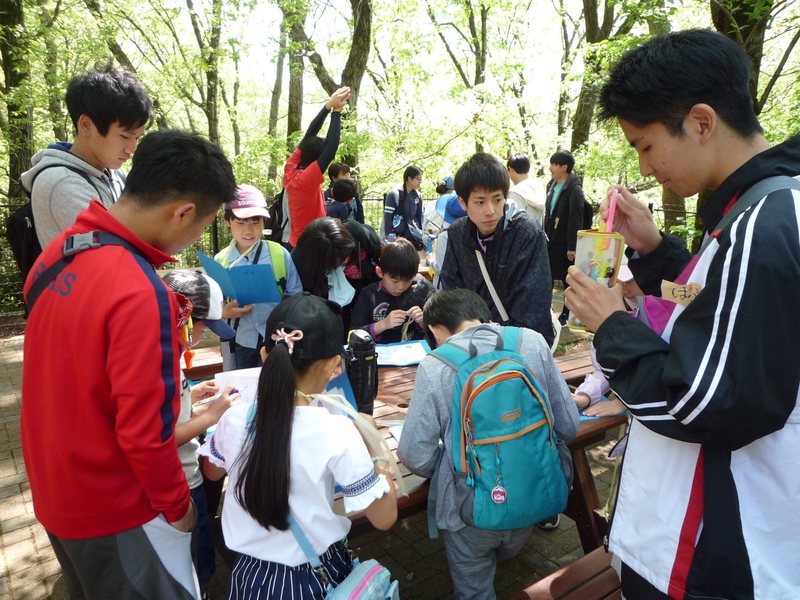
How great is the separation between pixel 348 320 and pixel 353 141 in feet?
13.7

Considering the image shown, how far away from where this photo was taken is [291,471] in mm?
1396

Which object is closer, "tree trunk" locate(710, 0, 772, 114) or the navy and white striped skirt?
the navy and white striped skirt

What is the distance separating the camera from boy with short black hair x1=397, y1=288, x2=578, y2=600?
6.27 ft

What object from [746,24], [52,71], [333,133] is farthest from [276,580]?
[52,71]

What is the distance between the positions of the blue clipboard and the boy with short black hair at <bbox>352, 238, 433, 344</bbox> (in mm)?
799

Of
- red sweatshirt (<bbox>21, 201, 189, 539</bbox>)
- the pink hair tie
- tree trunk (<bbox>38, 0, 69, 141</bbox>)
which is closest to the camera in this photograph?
red sweatshirt (<bbox>21, 201, 189, 539</bbox>)

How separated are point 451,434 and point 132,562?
1.06 metres

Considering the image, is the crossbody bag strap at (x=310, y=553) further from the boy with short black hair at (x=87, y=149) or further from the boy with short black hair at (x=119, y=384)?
the boy with short black hair at (x=87, y=149)

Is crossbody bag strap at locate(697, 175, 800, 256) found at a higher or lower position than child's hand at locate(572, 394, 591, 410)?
higher

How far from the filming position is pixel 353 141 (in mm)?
7285

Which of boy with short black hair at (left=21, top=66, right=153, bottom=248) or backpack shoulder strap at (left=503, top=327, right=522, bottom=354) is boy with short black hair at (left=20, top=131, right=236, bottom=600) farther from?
backpack shoulder strap at (left=503, top=327, right=522, bottom=354)

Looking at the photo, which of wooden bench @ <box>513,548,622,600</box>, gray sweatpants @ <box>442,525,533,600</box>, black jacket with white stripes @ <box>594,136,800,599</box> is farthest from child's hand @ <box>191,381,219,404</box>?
black jacket with white stripes @ <box>594,136,800,599</box>

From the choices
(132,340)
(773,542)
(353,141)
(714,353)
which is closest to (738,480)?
(773,542)

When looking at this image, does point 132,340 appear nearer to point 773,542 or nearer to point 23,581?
point 773,542
